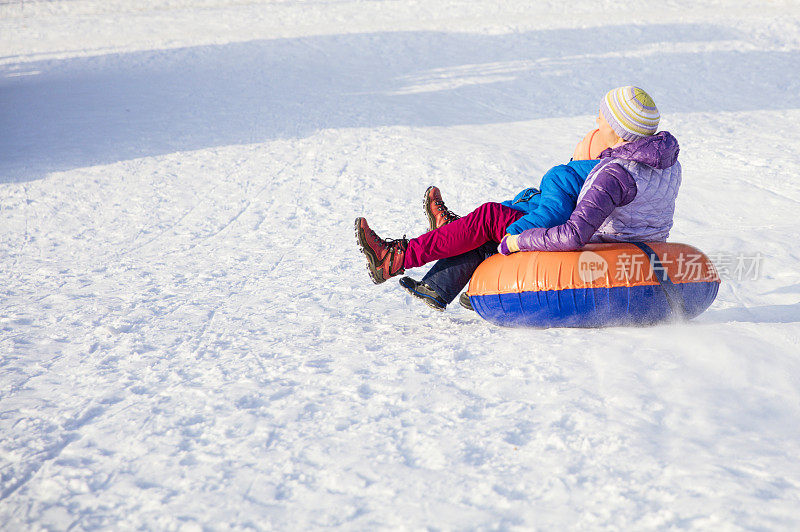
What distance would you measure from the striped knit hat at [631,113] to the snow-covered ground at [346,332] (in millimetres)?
1041

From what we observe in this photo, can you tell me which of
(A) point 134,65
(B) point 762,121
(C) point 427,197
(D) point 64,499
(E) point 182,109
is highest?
(A) point 134,65

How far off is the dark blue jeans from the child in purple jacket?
4.1 inches

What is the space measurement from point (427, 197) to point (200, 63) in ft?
31.4

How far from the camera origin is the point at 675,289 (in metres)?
3.43

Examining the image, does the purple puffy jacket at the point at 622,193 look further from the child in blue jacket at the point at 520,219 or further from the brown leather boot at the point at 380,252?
the brown leather boot at the point at 380,252

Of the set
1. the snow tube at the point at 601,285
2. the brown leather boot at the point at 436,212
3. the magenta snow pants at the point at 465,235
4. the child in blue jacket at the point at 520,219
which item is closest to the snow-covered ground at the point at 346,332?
the snow tube at the point at 601,285

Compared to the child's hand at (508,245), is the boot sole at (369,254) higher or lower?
lower

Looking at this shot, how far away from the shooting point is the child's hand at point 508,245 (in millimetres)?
3461

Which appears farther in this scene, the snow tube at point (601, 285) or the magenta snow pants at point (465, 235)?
the magenta snow pants at point (465, 235)

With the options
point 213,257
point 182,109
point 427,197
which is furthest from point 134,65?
point 427,197

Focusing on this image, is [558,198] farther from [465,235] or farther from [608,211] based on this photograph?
[465,235]

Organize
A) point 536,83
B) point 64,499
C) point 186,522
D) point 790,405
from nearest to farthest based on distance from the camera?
point 186,522 → point 64,499 → point 790,405 → point 536,83

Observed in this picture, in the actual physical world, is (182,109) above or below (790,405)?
above

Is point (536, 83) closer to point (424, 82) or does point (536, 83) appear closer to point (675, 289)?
point (424, 82)
